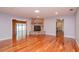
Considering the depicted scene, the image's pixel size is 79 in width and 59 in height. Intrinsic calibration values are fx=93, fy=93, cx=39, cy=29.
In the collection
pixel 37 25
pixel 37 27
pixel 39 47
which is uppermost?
pixel 37 25

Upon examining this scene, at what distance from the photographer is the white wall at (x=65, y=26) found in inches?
329

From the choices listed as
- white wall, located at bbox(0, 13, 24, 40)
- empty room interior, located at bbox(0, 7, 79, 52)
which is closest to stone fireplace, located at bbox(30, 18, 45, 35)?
empty room interior, located at bbox(0, 7, 79, 52)

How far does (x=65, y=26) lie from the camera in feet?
29.0

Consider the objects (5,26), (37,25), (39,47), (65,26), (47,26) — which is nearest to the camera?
(39,47)

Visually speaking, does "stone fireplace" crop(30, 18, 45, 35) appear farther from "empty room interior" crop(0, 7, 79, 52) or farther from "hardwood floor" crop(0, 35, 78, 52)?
"hardwood floor" crop(0, 35, 78, 52)

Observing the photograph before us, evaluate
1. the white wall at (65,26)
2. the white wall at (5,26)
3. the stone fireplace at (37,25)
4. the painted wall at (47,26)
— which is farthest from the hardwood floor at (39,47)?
the stone fireplace at (37,25)

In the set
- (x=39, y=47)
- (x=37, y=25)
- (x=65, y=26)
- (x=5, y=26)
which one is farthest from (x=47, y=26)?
(x=39, y=47)

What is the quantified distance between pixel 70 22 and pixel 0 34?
599 centimetres

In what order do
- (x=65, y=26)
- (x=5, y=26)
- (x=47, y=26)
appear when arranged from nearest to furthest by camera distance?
(x=5, y=26)
(x=65, y=26)
(x=47, y=26)

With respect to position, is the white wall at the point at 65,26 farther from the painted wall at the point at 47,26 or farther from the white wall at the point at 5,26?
the white wall at the point at 5,26

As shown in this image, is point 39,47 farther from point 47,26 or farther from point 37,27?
point 37,27

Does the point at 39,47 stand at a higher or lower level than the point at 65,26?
lower
